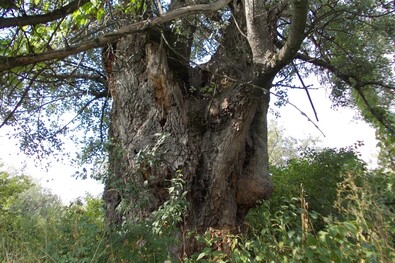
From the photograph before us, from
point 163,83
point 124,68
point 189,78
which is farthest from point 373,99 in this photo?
point 124,68

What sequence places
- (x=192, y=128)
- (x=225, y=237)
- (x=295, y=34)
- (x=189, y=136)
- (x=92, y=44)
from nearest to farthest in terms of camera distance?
1. (x=225, y=237)
2. (x=295, y=34)
3. (x=92, y=44)
4. (x=189, y=136)
5. (x=192, y=128)

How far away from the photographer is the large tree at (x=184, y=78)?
4621 millimetres

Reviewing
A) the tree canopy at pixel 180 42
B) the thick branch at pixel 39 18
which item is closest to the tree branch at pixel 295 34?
the tree canopy at pixel 180 42

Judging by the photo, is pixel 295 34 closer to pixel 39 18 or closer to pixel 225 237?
pixel 225 237

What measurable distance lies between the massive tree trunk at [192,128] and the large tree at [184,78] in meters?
0.02

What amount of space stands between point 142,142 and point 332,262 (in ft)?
12.0

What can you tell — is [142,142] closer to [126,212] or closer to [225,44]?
[126,212]

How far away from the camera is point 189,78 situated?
6.48 meters

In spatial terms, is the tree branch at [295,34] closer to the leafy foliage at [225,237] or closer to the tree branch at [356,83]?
the leafy foliage at [225,237]

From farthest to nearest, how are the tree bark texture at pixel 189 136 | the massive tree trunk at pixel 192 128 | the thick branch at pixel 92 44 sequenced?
1. the tree bark texture at pixel 189 136
2. the massive tree trunk at pixel 192 128
3. the thick branch at pixel 92 44

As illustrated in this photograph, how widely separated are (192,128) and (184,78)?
3.55 ft

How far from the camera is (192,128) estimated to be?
18.9 feet

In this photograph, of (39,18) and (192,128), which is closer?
(39,18)

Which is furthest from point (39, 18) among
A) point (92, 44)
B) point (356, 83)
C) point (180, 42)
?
point (356, 83)
